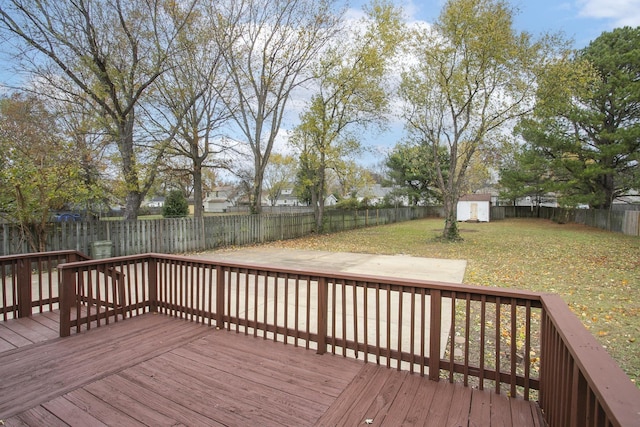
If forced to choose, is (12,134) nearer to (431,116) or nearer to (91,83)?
(91,83)

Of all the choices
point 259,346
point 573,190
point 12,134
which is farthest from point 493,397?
point 573,190

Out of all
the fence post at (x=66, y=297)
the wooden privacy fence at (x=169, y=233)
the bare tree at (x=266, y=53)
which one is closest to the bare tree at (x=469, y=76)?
the bare tree at (x=266, y=53)

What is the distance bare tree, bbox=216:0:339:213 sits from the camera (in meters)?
13.3


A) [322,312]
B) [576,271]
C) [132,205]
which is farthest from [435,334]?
[132,205]

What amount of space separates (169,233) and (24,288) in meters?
6.64

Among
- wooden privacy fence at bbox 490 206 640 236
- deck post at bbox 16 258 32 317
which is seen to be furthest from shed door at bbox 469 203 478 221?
deck post at bbox 16 258 32 317

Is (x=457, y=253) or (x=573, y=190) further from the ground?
(x=573, y=190)

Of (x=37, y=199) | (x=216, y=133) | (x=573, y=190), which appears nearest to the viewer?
(x=37, y=199)

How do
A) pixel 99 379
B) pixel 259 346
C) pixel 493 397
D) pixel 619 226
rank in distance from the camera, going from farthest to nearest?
pixel 619 226 < pixel 259 346 < pixel 99 379 < pixel 493 397

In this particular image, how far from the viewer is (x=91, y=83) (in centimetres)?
1105

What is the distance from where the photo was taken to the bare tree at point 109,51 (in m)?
9.45

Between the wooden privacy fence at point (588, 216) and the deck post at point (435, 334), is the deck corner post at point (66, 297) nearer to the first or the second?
the deck post at point (435, 334)

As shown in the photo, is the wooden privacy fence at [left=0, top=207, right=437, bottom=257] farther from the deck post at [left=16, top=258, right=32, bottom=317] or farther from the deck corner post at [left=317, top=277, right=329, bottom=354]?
the deck corner post at [left=317, top=277, right=329, bottom=354]

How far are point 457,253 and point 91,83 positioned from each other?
13320mm
